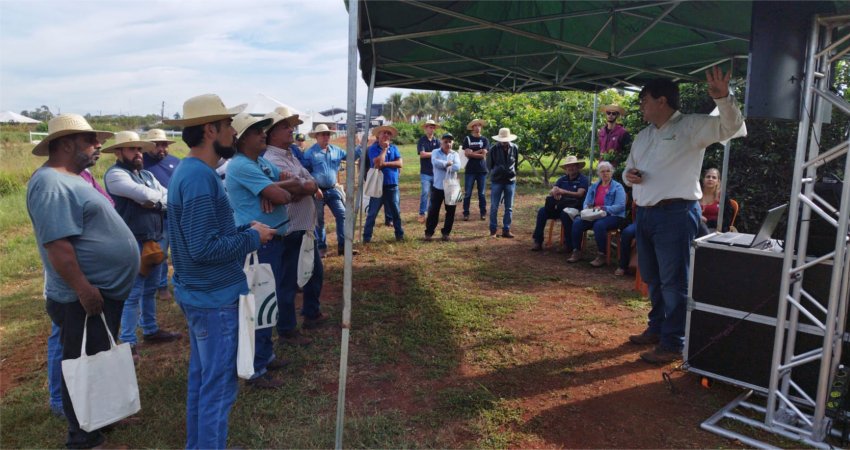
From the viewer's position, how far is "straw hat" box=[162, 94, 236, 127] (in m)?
2.54

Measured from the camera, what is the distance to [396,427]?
3.27m

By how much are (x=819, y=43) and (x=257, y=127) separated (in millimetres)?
3413

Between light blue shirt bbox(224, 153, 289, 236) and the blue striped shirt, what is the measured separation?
0.81 m

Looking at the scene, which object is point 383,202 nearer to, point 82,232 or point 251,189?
point 251,189

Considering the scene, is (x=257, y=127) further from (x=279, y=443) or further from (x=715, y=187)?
(x=715, y=187)

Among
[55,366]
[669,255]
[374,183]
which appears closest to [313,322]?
[55,366]

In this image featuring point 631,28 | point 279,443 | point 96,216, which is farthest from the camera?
point 631,28

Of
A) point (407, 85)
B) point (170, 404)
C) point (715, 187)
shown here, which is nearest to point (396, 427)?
point (170, 404)

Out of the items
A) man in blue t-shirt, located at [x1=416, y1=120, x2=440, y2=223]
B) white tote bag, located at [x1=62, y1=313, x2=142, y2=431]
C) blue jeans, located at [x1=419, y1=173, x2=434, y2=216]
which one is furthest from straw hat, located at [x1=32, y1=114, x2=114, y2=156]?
blue jeans, located at [x1=419, y1=173, x2=434, y2=216]

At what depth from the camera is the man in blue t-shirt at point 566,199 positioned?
791 cm

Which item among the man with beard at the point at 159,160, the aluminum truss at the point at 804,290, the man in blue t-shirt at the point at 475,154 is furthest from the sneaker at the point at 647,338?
the man in blue t-shirt at the point at 475,154

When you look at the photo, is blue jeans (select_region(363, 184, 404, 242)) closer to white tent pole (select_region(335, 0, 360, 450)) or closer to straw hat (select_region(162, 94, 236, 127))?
white tent pole (select_region(335, 0, 360, 450))

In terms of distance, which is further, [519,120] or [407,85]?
[519,120]

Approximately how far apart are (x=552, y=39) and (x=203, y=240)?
11.1 feet
